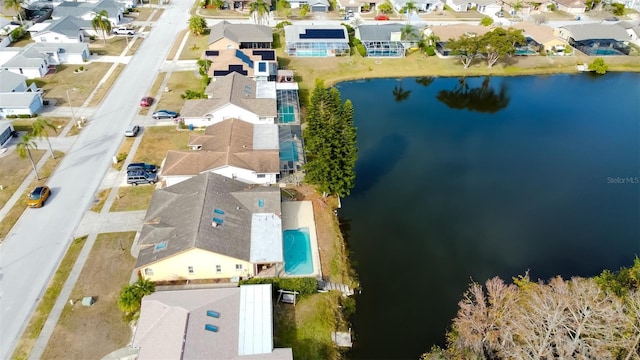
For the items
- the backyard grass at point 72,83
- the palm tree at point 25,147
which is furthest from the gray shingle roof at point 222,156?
the backyard grass at point 72,83

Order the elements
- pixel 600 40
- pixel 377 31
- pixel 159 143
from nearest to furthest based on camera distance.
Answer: pixel 159 143, pixel 377 31, pixel 600 40

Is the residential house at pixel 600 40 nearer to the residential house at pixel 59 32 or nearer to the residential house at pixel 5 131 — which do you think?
the residential house at pixel 59 32

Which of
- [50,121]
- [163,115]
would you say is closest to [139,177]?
[163,115]

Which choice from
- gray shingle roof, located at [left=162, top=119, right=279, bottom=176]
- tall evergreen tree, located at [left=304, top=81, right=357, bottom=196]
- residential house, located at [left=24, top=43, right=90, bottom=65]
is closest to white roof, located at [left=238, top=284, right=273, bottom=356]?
tall evergreen tree, located at [left=304, top=81, right=357, bottom=196]

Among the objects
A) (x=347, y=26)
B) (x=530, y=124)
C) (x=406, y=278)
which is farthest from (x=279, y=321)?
(x=347, y=26)

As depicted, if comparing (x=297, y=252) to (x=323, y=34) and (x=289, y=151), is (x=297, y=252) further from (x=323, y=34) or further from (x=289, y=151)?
(x=323, y=34)
